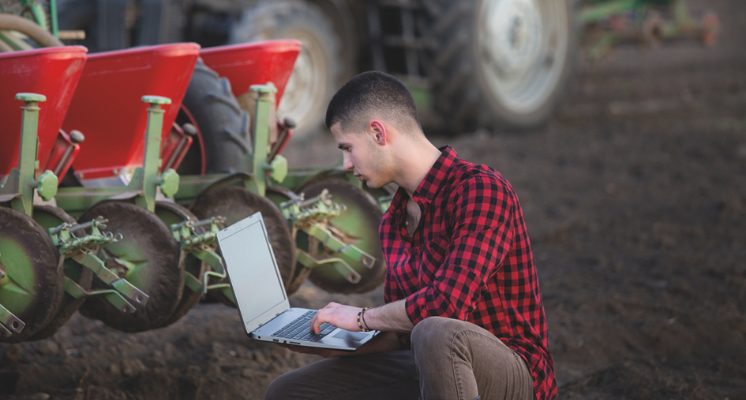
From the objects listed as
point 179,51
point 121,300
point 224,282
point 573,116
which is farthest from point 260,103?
point 573,116

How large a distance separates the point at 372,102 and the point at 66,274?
135 centimetres

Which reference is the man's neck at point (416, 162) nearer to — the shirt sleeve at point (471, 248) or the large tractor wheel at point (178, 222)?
the shirt sleeve at point (471, 248)

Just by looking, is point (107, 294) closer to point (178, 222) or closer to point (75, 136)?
point (178, 222)

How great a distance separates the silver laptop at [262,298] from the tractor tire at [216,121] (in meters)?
1.11

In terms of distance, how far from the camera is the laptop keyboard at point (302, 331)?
2.45 meters

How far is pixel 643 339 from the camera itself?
4.02 meters

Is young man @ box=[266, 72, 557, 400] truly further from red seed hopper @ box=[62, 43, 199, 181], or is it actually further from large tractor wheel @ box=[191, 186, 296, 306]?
red seed hopper @ box=[62, 43, 199, 181]

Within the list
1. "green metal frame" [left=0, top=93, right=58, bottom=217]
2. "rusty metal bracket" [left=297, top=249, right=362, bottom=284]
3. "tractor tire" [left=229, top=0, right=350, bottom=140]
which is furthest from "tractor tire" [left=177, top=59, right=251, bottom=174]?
"tractor tire" [left=229, top=0, right=350, bottom=140]

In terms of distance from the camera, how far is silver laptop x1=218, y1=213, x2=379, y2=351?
8.09 feet

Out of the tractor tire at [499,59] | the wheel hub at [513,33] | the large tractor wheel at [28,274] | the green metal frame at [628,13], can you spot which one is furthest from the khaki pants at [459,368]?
the green metal frame at [628,13]

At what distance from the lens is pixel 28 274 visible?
2.86 m

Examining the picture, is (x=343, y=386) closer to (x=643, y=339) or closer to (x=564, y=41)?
(x=643, y=339)

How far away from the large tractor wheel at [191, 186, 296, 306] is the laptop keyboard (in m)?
0.78

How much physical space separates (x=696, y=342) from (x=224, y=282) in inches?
86.3
